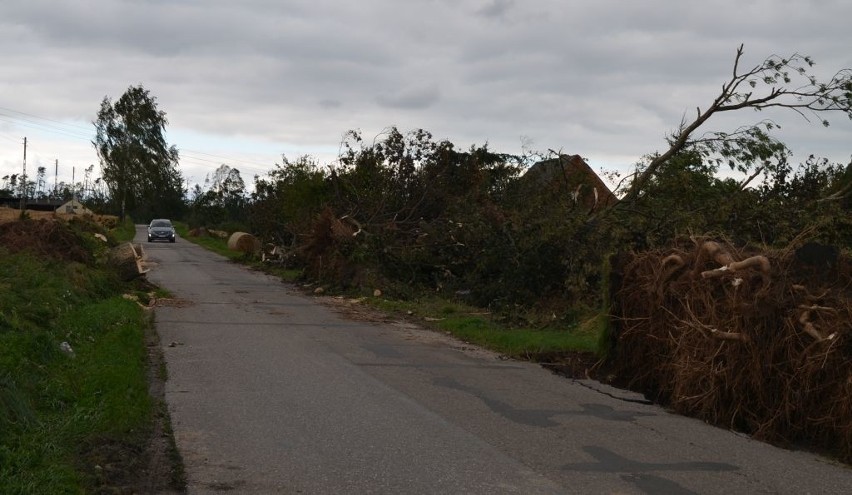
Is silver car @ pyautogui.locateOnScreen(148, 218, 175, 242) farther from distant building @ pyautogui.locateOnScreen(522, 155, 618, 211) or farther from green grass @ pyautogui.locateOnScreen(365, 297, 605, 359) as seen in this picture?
green grass @ pyautogui.locateOnScreen(365, 297, 605, 359)

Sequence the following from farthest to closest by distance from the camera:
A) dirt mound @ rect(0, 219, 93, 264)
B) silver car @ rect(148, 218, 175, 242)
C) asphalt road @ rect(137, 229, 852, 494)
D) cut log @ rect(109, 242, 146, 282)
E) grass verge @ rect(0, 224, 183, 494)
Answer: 1. silver car @ rect(148, 218, 175, 242)
2. cut log @ rect(109, 242, 146, 282)
3. dirt mound @ rect(0, 219, 93, 264)
4. asphalt road @ rect(137, 229, 852, 494)
5. grass verge @ rect(0, 224, 183, 494)

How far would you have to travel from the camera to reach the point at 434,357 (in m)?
13.4

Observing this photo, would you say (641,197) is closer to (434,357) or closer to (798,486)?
(434,357)

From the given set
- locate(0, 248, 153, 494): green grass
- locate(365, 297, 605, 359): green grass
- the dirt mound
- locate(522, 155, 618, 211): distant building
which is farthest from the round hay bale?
locate(0, 248, 153, 494): green grass

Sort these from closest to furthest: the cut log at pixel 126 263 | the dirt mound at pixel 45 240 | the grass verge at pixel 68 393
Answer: the grass verge at pixel 68 393
the dirt mound at pixel 45 240
the cut log at pixel 126 263

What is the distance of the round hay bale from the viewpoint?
4327cm

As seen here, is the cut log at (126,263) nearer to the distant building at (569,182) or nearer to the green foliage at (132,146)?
the distant building at (569,182)

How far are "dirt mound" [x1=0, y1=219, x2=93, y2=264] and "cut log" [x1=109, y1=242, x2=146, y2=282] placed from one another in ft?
2.04

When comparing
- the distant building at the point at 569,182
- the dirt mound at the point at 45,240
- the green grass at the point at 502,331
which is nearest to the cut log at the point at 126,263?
the dirt mound at the point at 45,240

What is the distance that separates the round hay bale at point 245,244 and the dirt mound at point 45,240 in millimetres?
19390

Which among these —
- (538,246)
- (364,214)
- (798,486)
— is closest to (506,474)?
(798,486)

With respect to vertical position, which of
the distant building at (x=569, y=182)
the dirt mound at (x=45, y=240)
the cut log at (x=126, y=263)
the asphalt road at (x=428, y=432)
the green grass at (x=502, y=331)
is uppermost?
the distant building at (x=569, y=182)

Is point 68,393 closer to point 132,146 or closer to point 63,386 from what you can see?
point 63,386

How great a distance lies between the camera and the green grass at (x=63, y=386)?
20.4ft
